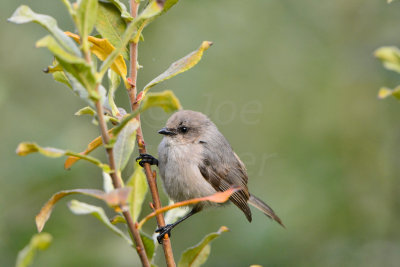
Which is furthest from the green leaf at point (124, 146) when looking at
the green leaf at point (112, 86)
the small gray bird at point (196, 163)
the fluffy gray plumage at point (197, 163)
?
the fluffy gray plumage at point (197, 163)

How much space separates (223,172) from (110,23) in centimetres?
255

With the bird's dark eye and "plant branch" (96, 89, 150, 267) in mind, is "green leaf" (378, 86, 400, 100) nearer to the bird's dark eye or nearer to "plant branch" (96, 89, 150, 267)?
"plant branch" (96, 89, 150, 267)

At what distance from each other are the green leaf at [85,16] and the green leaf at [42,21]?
0.14 feet

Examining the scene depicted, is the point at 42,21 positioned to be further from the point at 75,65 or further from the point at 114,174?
the point at 114,174

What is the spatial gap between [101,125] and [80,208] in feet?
0.84

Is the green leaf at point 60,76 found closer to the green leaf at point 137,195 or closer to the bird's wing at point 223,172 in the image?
the green leaf at point 137,195

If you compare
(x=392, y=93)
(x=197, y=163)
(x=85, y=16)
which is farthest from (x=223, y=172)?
(x=85, y=16)

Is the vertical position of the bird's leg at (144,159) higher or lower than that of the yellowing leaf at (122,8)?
lower

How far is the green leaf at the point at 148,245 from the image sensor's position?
166 cm

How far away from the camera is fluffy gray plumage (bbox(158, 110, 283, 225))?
3928mm

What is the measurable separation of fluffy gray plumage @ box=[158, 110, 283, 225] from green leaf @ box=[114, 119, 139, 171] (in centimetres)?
224

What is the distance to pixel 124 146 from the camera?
63.7 inches

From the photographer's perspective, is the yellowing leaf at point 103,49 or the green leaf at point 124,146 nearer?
the green leaf at point 124,146

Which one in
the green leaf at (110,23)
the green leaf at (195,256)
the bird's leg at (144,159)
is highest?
the green leaf at (110,23)
